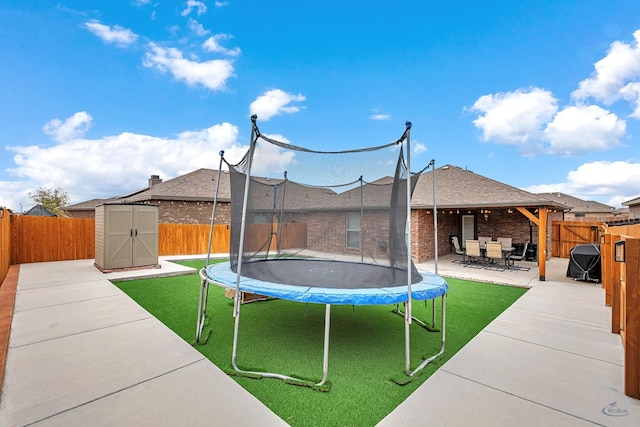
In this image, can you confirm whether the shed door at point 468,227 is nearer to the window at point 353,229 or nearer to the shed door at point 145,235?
the window at point 353,229

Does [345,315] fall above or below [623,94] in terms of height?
below

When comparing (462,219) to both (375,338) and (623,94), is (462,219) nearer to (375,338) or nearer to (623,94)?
(623,94)

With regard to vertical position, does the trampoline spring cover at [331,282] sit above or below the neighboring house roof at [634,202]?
below

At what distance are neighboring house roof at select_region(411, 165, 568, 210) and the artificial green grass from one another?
11.8 feet

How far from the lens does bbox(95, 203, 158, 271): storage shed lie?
22.3ft

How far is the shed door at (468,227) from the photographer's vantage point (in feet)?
36.6

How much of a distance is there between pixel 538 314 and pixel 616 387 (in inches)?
→ 82.1

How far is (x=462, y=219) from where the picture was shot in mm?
11406

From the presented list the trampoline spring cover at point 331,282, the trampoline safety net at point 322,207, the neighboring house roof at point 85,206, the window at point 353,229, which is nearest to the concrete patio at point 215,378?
the trampoline spring cover at point 331,282

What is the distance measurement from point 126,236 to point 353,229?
5773 mm

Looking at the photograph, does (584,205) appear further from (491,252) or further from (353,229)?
(353,229)

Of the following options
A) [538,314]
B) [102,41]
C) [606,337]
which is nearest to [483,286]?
[538,314]

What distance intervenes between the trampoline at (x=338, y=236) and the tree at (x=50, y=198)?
2628 cm

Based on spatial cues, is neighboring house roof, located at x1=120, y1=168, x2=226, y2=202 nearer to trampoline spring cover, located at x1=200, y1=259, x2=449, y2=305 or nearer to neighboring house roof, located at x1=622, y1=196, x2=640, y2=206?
trampoline spring cover, located at x1=200, y1=259, x2=449, y2=305
